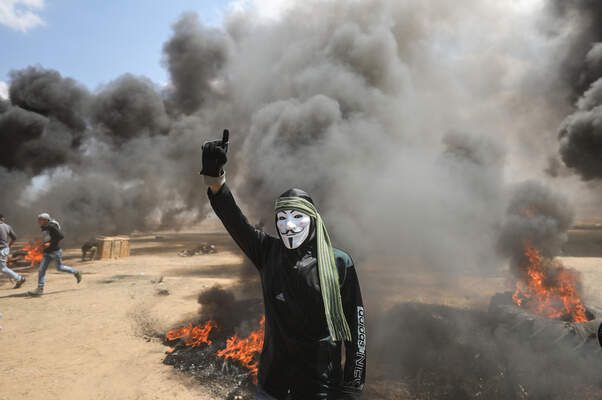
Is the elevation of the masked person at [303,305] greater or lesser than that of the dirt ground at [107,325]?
greater

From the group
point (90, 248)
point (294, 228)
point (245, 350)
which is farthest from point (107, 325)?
point (90, 248)

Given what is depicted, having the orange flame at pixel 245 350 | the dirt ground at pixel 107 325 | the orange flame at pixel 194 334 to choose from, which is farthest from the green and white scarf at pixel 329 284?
the orange flame at pixel 194 334

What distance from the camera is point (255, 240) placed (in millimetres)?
2016

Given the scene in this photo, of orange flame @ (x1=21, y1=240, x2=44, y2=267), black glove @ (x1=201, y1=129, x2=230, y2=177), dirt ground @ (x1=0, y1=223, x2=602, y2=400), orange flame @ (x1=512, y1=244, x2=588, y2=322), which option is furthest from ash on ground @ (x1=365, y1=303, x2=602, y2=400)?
orange flame @ (x1=21, y1=240, x2=44, y2=267)

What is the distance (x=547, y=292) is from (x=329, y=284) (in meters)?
8.64

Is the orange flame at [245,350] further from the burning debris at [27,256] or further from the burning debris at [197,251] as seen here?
the burning debris at [197,251]

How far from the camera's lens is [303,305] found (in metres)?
1.73

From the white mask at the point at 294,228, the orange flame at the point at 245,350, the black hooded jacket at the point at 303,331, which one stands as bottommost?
the orange flame at the point at 245,350

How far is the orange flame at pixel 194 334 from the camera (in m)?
5.04

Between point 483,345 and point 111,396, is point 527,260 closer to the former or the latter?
point 483,345

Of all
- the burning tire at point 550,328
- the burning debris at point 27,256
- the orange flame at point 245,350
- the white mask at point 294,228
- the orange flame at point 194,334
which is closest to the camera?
the white mask at point 294,228

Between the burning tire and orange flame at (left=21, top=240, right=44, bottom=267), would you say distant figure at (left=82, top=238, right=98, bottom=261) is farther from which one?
the burning tire

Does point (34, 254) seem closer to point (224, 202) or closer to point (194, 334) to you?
point (194, 334)

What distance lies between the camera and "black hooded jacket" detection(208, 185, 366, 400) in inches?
65.2
